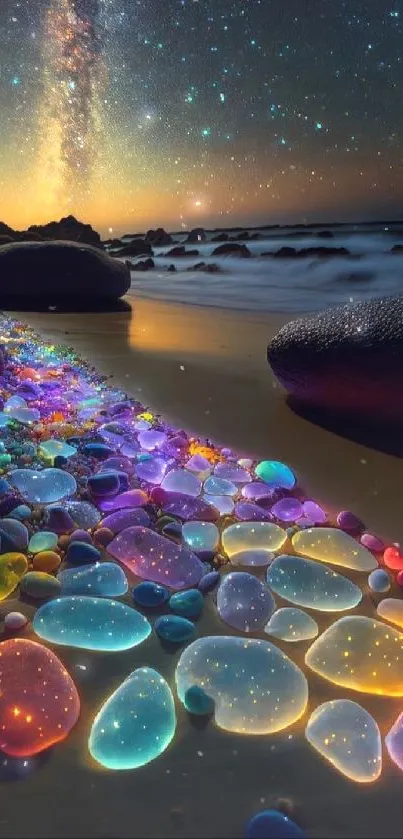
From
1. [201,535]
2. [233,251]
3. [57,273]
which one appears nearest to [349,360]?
[201,535]

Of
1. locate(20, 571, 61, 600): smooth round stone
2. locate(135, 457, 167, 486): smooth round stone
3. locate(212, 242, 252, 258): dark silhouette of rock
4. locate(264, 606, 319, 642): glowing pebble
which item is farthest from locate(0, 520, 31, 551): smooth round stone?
locate(212, 242, 252, 258): dark silhouette of rock

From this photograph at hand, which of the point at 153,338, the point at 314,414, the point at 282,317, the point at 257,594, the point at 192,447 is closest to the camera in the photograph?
the point at 257,594

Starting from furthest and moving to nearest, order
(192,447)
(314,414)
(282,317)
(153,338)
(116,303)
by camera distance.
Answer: (116,303), (282,317), (153,338), (314,414), (192,447)

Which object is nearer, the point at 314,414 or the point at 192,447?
the point at 192,447

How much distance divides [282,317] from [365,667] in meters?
5.18

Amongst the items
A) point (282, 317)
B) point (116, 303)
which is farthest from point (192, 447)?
point (116, 303)

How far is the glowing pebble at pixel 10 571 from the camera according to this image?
1.24 m

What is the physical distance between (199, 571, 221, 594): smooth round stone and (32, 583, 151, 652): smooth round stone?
17 centimetres

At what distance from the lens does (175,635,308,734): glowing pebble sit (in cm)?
94

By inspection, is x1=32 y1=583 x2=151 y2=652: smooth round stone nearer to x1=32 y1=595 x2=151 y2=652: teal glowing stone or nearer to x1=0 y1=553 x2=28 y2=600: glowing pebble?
x1=32 y1=595 x2=151 y2=652: teal glowing stone

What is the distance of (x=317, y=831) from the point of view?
764 millimetres

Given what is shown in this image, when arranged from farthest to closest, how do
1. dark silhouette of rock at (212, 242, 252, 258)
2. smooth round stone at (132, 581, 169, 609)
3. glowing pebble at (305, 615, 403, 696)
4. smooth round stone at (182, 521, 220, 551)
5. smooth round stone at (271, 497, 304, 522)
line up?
dark silhouette of rock at (212, 242, 252, 258) < smooth round stone at (271, 497, 304, 522) < smooth round stone at (182, 521, 220, 551) < smooth round stone at (132, 581, 169, 609) < glowing pebble at (305, 615, 403, 696)

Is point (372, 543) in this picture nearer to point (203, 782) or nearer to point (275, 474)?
point (275, 474)

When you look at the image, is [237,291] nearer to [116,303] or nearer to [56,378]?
[116,303]
